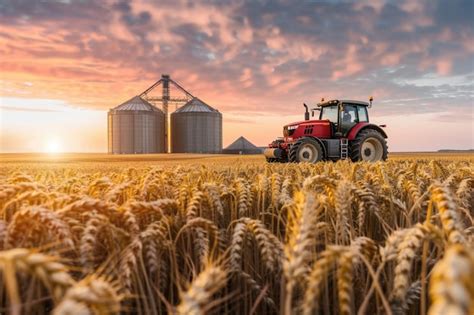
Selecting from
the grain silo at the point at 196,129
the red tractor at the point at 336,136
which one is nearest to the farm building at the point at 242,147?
the grain silo at the point at 196,129

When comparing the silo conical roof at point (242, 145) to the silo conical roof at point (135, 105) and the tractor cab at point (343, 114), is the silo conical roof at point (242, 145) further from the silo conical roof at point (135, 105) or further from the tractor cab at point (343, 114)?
the tractor cab at point (343, 114)

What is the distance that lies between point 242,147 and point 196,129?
14.1 meters

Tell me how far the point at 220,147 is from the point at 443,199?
57.8 meters

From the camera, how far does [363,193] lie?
2.24 meters

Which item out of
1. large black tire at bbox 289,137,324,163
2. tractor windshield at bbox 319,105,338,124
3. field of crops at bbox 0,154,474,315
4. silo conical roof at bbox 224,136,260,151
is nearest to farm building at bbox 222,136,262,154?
silo conical roof at bbox 224,136,260,151

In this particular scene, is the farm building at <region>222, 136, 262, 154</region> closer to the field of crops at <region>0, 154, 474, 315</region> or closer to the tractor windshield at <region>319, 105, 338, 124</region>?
the tractor windshield at <region>319, 105, 338, 124</region>

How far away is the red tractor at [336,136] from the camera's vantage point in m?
14.0

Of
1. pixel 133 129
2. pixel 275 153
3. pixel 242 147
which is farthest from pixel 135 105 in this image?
pixel 275 153

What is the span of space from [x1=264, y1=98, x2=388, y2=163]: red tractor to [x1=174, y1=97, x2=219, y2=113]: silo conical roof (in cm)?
4250

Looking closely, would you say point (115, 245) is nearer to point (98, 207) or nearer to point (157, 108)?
point (98, 207)

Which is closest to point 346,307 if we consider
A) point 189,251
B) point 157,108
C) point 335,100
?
point 189,251

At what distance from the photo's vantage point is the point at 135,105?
56.0m

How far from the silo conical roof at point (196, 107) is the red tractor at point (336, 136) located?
42502 millimetres

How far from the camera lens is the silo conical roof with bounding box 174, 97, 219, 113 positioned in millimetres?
57381
